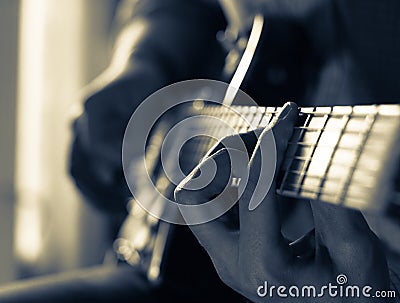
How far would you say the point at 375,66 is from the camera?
0.48 m

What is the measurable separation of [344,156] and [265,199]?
0.18 feet

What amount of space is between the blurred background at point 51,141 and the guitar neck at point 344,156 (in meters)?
Answer: 0.89

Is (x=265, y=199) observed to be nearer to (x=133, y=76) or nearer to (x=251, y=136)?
(x=251, y=136)

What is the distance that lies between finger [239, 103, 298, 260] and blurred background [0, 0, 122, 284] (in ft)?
2.84

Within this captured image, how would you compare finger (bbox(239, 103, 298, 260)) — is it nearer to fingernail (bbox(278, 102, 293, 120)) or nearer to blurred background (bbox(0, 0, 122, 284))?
fingernail (bbox(278, 102, 293, 120))

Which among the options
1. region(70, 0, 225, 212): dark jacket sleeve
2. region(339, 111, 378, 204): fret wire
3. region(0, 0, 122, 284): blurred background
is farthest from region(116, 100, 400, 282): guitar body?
region(0, 0, 122, 284): blurred background

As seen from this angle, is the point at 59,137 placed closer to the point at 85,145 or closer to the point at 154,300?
the point at 85,145

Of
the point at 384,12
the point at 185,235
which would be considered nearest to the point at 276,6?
the point at 384,12

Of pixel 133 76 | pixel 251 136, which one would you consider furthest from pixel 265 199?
pixel 133 76

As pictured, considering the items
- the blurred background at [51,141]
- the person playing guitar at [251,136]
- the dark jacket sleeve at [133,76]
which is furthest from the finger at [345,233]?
the blurred background at [51,141]

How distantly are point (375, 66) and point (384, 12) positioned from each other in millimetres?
41

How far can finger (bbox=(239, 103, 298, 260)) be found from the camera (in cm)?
32

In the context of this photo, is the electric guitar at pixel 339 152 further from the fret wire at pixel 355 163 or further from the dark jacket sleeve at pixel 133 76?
the dark jacket sleeve at pixel 133 76

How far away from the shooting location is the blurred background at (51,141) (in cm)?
116
